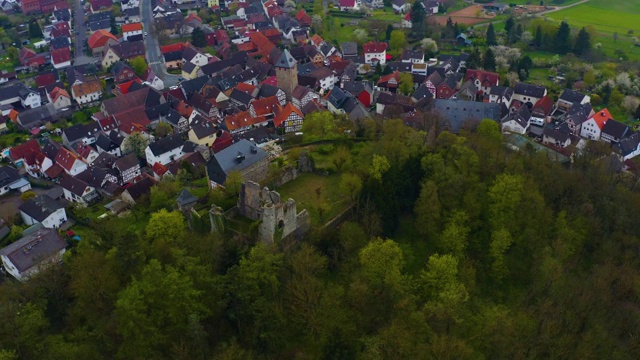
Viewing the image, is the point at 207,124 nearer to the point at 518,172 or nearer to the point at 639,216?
the point at 518,172

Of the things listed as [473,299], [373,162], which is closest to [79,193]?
[373,162]

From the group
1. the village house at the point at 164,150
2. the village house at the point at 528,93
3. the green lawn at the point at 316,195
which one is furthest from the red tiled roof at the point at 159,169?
the village house at the point at 528,93

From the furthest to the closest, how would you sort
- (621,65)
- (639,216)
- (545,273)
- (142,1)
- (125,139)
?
(142,1)
(621,65)
(125,139)
(639,216)
(545,273)

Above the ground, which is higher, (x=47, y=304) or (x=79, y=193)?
(x=47, y=304)

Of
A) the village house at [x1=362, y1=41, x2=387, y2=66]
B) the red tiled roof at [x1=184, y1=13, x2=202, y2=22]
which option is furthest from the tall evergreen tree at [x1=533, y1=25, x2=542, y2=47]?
the red tiled roof at [x1=184, y1=13, x2=202, y2=22]

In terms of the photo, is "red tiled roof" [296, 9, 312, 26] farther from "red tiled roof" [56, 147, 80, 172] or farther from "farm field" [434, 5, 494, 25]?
"red tiled roof" [56, 147, 80, 172]

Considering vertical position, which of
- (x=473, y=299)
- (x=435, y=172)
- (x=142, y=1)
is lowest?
(x=142, y=1)

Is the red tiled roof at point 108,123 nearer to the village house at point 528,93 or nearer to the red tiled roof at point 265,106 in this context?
the red tiled roof at point 265,106
